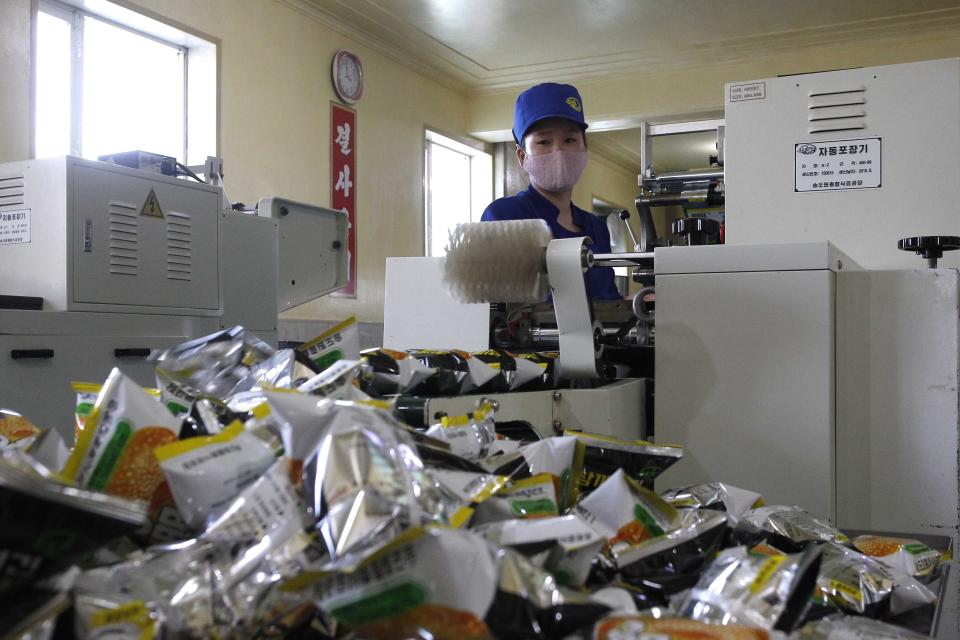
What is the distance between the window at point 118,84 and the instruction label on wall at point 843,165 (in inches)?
96.4

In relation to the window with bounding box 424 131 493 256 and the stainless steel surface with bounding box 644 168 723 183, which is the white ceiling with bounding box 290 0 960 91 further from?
the stainless steel surface with bounding box 644 168 723 183

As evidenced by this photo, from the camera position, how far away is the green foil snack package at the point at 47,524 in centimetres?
35

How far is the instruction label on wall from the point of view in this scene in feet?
4.82

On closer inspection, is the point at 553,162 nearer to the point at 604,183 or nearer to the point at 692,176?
the point at 692,176

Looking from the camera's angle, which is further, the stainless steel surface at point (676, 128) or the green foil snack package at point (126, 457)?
the stainless steel surface at point (676, 128)

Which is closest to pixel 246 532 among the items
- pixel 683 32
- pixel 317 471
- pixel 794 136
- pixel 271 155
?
pixel 317 471

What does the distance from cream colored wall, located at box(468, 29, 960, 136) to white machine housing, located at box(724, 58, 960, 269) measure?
152 inches

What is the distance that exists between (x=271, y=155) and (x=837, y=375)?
3.51 meters

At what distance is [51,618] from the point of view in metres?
0.36

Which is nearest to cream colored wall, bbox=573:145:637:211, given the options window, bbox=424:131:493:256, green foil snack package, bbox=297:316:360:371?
window, bbox=424:131:493:256

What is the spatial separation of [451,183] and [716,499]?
18.0 feet

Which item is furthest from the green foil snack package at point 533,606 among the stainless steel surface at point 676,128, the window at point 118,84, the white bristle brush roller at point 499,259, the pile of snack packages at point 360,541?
the window at point 118,84

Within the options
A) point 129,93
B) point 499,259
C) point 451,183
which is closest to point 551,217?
point 499,259

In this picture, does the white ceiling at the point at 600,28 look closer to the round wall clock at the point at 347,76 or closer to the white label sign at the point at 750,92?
the round wall clock at the point at 347,76
